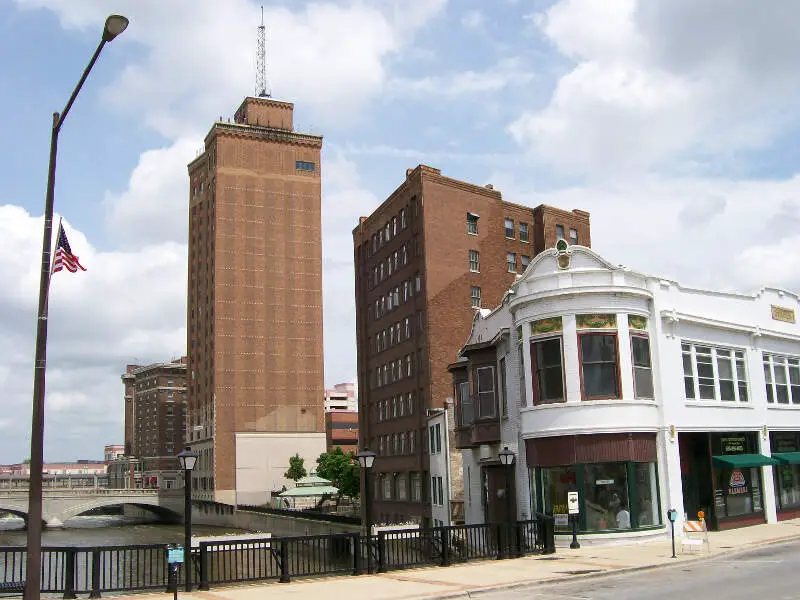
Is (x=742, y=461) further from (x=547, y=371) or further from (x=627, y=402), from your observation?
(x=547, y=371)

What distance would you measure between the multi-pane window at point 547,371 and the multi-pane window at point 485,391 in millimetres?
4643

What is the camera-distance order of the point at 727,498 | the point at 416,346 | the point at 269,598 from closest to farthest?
the point at 269,598 < the point at 727,498 < the point at 416,346

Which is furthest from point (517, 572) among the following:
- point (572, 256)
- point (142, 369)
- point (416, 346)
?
point (142, 369)

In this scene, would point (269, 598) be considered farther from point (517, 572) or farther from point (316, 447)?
point (316, 447)

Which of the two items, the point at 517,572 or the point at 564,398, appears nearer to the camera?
the point at 517,572

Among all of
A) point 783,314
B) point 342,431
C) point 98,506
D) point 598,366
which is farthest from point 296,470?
point 598,366

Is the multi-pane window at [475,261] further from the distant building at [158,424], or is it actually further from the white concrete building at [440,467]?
the distant building at [158,424]

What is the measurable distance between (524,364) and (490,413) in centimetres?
450

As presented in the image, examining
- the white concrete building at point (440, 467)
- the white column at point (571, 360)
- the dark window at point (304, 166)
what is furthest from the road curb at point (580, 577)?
the dark window at point (304, 166)

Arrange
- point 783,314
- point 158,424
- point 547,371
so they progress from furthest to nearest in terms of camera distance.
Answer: point 158,424, point 783,314, point 547,371

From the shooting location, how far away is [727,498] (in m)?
32.7

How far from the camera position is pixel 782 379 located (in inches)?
1468

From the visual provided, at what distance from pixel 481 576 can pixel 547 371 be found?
988 centimetres

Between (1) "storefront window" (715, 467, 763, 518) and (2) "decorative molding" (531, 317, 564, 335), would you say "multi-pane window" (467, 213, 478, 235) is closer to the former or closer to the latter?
(1) "storefront window" (715, 467, 763, 518)
